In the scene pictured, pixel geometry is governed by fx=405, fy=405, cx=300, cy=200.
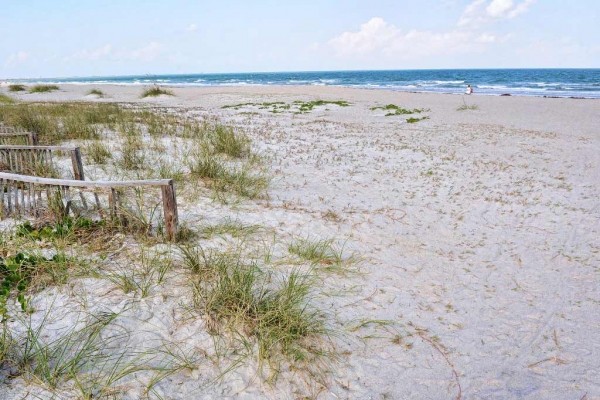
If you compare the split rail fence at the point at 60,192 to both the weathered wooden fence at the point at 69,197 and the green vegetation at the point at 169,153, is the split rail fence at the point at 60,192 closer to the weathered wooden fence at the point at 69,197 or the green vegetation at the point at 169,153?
the weathered wooden fence at the point at 69,197

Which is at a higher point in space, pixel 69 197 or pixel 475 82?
pixel 475 82

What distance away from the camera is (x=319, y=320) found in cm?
336

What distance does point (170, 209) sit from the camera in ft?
14.0

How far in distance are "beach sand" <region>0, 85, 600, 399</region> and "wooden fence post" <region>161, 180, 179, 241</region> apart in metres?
0.78

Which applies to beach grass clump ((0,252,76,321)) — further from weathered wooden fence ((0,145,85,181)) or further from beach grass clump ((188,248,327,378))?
weathered wooden fence ((0,145,85,181))

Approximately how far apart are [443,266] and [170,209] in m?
3.17

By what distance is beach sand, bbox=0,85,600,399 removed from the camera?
298cm

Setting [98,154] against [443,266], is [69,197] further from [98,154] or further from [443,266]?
[443,266]

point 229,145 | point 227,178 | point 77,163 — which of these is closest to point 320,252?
point 227,178

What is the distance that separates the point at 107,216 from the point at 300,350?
282 centimetres

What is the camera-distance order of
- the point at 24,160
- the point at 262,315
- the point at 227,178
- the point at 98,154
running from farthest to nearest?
the point at 98,154 → the point at 227,178 → the point at 24,160 → the point at 262,315

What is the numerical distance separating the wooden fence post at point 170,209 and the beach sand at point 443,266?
784 millimetres

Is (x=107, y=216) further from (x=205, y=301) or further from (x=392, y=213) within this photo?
(x=392, y=213)

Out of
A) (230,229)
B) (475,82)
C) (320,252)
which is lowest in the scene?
(320,252)
